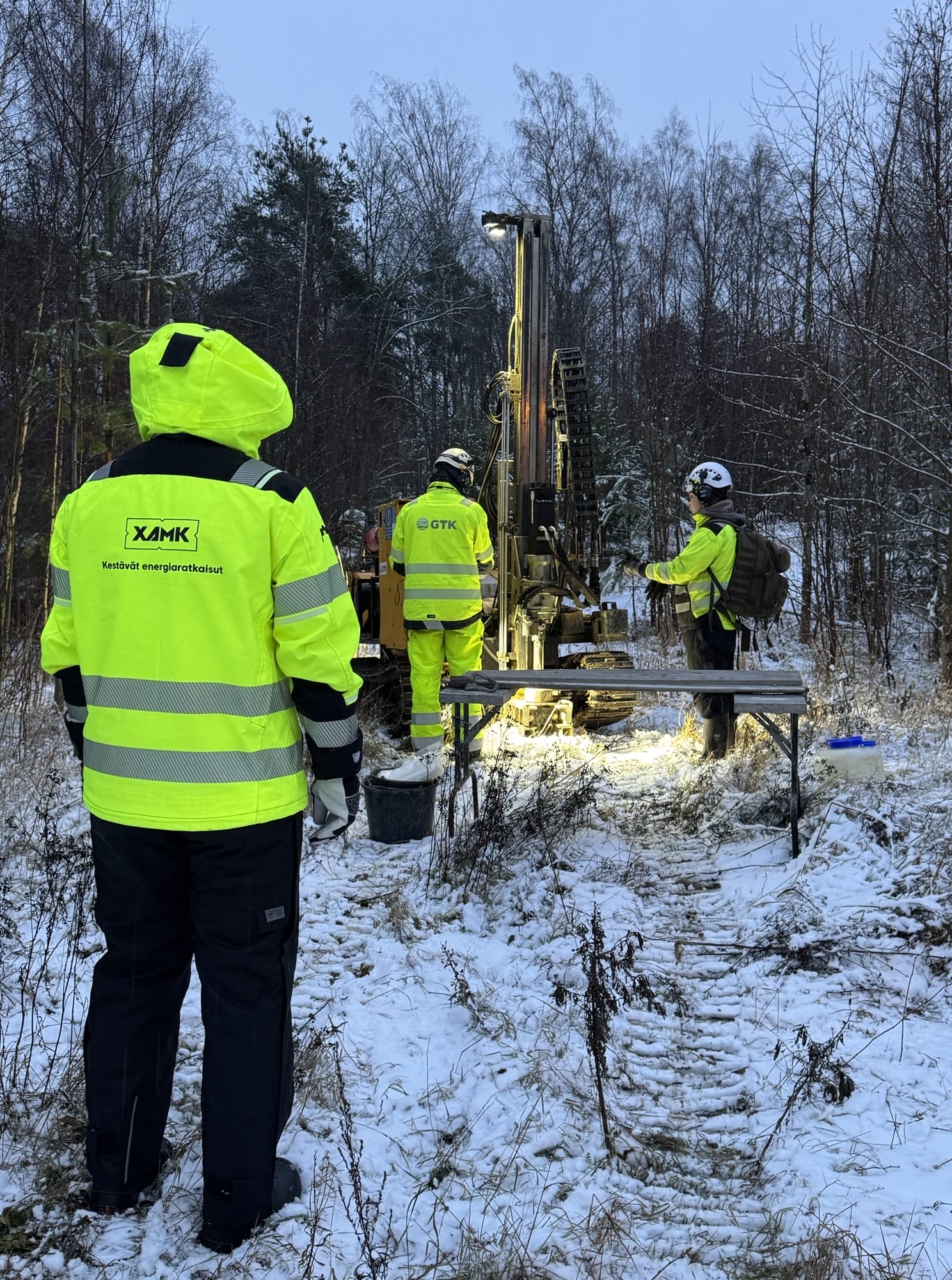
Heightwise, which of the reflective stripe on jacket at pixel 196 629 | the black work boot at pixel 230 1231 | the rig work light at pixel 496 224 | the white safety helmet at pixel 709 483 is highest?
the rig work light at pixel 496 224

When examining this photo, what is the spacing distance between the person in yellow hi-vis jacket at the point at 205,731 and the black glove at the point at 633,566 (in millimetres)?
4904

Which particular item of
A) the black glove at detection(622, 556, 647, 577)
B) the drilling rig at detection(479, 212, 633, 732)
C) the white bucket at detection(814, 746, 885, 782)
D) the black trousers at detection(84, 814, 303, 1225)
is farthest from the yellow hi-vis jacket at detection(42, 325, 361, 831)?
the drilling rig at detection(479, 212, 633, 732)

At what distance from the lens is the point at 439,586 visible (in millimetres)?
6555

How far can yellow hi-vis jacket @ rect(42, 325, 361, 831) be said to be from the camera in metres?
2.19

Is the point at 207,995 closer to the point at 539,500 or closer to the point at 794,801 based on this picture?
the point at 794,801

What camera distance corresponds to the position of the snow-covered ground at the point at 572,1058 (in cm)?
225

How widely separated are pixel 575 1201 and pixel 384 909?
6.97 ft

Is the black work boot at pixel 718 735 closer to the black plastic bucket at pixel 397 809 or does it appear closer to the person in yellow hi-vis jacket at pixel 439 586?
the person in yellow hi-vis jacket at pixel 439 586

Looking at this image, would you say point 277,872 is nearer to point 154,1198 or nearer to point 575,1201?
point 154,1198

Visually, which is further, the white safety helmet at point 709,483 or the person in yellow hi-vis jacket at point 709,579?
the white safety helmet at point 709,483

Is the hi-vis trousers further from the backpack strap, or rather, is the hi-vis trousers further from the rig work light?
the rig work light

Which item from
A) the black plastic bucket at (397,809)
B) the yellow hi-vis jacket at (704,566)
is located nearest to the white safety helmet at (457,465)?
the yellow hi-vis jacket at (704,566)

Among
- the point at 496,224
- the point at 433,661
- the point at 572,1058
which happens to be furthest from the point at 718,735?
the point at 496,224

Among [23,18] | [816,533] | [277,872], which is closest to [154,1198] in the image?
[277,872]
